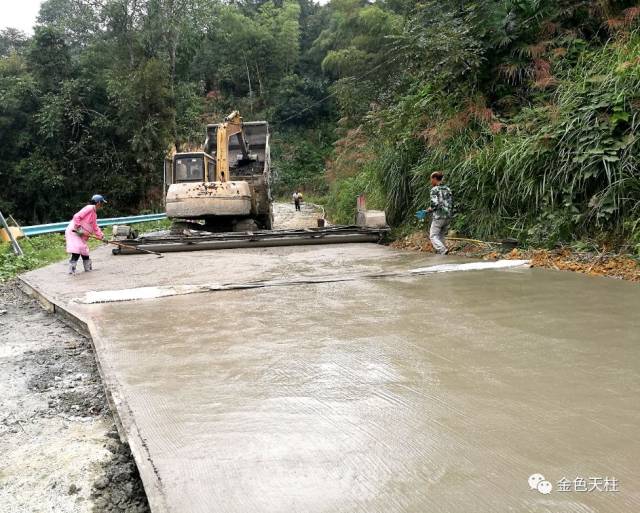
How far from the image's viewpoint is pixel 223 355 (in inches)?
124

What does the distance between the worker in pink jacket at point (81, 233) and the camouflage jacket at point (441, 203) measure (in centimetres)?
483

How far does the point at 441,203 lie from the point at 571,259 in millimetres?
2129

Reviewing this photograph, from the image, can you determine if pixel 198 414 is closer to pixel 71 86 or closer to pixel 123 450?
pixel 123 450

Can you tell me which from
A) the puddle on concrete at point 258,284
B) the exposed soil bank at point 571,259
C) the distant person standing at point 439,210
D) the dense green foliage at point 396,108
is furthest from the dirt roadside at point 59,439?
the dense green foliage at point 396,108

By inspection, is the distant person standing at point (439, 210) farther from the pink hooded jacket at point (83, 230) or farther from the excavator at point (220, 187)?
the pink hooded jacket at point (83, 230)

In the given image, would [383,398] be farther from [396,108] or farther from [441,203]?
[396,108]

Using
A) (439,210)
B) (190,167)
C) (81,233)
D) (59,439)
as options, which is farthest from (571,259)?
(190,167)

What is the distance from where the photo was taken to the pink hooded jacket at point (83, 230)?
291 inches

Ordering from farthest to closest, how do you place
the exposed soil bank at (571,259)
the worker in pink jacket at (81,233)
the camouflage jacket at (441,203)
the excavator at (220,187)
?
the excavator at (220,187) → the camouflage jacket at (441,203) → the worker in pink jacket at (81,233) → the exposed soil bank at (571,259)

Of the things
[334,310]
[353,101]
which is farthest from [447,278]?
Answer: [353,101]

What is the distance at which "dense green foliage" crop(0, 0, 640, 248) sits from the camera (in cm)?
659

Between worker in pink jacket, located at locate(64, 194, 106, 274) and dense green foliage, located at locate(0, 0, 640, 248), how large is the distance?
536 cm

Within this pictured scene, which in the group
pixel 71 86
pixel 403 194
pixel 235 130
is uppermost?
pixel 71 86

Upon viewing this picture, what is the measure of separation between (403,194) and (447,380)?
7.71m
